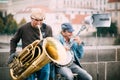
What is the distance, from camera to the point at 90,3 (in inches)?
213

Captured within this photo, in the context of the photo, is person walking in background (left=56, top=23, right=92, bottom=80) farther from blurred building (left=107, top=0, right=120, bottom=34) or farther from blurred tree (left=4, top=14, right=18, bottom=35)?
blurred building (left=107, top=0, right=120, bottom=34)

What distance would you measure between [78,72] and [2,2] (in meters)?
1.55

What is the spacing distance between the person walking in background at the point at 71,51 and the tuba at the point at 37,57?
0.34 m

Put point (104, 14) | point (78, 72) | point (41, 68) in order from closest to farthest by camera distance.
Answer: point (41, 68) < point (78, 72) < point (104, 14)

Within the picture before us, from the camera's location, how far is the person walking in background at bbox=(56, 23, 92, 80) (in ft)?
14.8

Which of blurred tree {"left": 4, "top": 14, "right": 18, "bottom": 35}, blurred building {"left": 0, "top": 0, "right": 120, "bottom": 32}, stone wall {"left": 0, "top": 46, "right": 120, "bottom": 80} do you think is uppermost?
blurred building {"left": 0, "top": 0, "right": 120, "bottom": 32}

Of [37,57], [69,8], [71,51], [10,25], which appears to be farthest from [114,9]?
[37,57]

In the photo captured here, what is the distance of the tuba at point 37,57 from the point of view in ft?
12.9

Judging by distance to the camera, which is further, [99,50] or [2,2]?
[99,50]

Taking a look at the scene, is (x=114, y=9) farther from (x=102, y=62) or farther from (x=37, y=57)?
(x=37, y=57)

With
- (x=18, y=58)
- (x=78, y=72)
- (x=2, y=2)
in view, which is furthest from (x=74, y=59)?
(x=2, y=2)

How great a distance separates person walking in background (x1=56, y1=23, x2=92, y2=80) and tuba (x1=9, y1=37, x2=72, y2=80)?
0.34 m

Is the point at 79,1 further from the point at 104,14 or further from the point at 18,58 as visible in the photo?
the point at 18,58

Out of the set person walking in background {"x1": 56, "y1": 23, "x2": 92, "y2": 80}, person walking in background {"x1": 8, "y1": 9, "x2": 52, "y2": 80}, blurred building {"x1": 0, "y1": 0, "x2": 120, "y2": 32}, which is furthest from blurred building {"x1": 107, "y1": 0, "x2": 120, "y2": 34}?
person walking in background {"x1": 8, "y1": 9, "x2": 52, "y2": 80}
